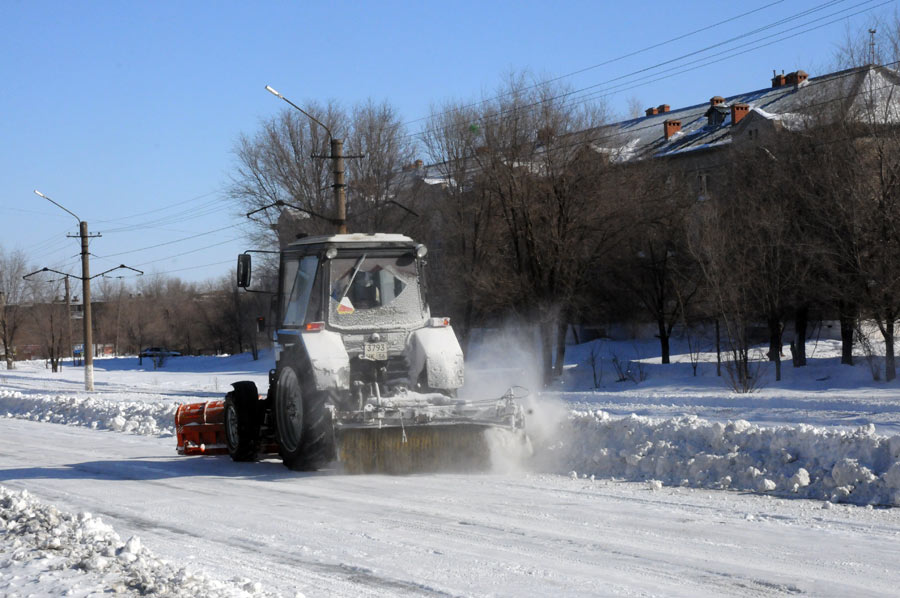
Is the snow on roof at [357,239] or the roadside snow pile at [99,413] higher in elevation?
the snow on roof at [357,239]

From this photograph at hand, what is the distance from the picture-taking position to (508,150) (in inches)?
1361

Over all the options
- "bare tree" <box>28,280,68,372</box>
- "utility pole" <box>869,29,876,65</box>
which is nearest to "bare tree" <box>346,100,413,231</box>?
"utility pole" <box>869,29,876,65</box>

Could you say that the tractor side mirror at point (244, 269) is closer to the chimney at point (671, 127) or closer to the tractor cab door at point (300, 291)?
the tractor cab door at point (300, 291)

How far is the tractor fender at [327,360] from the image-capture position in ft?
34.6

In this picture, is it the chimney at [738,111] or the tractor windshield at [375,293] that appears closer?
the tractor windshield at [375,293]

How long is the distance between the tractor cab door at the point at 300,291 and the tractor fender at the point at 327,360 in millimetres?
547

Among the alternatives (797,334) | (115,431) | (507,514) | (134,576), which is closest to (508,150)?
(797,334)

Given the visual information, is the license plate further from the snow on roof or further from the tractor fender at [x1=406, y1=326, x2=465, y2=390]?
the snow on roof

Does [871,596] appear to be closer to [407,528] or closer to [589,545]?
[589,545]

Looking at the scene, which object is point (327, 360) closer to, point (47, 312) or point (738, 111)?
point (738, 111)

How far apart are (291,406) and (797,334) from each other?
28.1 m

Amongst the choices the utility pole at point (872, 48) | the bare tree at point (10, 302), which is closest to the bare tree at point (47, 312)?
the bare tree at point (10, 302)

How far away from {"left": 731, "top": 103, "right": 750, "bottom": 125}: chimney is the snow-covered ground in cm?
4420

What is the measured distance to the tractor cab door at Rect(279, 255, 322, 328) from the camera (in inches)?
455
